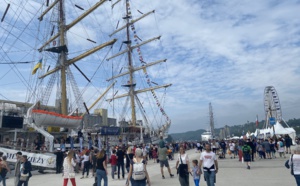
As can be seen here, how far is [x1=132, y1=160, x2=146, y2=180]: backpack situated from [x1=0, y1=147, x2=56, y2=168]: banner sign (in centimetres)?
1072

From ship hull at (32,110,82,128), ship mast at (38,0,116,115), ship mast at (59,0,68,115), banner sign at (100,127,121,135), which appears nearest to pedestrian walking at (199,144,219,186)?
ship hull at (32,110,82,128)

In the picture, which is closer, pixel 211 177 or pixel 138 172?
pixel 138 172

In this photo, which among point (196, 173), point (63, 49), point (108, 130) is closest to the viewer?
point (196, 173)

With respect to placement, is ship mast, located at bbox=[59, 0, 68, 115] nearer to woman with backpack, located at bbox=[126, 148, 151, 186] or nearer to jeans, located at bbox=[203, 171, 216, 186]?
jeans, located at bbox=[203, 171, 216, 186]

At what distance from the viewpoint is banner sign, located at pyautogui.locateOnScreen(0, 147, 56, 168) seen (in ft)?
47.7

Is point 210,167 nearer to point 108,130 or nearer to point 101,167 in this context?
point 101,167

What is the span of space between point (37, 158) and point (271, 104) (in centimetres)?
4249

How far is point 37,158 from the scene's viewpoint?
14734 millimetres

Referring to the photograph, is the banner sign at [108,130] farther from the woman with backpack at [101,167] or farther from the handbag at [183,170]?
the handbag at [183,170]

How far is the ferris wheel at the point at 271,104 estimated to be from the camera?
4628 cm

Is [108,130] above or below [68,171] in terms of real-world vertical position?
above

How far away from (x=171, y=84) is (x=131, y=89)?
8.09 meters

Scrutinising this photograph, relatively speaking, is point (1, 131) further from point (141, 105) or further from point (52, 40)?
point (141, 105)

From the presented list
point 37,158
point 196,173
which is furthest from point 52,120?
point 196,173
